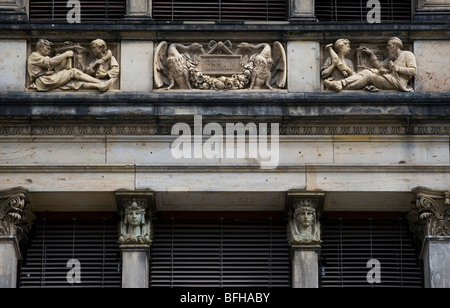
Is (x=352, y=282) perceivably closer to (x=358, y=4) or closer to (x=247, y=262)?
(x=247, y=262)

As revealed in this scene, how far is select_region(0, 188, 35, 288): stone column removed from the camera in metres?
32.0

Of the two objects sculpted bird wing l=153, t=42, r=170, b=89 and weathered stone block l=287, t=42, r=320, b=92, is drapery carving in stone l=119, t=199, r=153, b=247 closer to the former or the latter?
sculpted bird wing l=153, t=42, r=170, b=89

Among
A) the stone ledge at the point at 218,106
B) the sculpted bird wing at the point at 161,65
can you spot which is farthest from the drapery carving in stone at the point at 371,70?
the sculpted bird wing at the point at 161,65

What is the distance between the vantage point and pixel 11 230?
32312 mm

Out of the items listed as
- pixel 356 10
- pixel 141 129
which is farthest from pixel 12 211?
pixel 356 10

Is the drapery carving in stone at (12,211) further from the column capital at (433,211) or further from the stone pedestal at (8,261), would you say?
the column capital at (433,211)

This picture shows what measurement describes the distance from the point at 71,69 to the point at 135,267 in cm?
388

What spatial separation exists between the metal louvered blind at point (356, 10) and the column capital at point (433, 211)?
381 cm

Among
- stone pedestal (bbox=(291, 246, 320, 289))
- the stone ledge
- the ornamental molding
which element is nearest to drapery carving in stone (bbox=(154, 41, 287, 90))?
the stone ledge

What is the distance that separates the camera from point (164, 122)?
108 feet

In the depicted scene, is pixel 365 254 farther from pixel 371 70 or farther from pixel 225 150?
pixel 371 70

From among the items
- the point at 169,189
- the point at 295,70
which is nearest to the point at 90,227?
the point at 169,189

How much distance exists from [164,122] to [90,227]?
2422 millimetres
